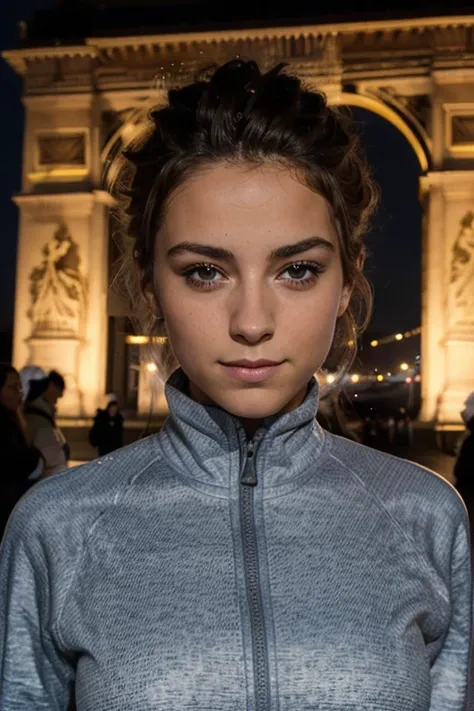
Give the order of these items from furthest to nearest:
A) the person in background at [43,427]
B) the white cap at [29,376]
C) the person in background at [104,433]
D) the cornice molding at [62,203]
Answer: the cornice molding at [62,203]
the person in background at [104,433]
the white cap at [29,376]
the person in background at [43,427]

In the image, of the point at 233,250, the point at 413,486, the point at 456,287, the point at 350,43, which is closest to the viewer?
the point at 233,250

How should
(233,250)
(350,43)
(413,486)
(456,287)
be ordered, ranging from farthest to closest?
(350,43) < (456,287) < (413,486) < (233,250)

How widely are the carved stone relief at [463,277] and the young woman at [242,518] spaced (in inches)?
522

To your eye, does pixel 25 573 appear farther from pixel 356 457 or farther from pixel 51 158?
pixel 51 158

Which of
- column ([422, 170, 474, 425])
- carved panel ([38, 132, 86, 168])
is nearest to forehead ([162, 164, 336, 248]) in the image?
column ([422, 170, 474, 425])

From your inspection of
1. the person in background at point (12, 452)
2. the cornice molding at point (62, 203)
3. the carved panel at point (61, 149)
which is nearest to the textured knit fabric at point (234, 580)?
the person in background at point (12, 452)

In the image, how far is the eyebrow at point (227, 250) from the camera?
3.66 ft

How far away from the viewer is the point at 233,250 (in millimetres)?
1110

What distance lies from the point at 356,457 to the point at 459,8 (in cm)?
1487

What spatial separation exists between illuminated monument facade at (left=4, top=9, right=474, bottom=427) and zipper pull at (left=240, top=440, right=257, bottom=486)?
13.0 m

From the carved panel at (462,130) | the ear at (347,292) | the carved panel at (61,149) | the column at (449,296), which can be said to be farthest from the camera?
the carved panel at (61,149)

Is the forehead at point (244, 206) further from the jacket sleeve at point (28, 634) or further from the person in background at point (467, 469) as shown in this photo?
the person in background at point (467, 469)

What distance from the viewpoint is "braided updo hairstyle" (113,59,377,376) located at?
3.73 feet

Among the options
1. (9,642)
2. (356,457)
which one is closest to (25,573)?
(9,642)
